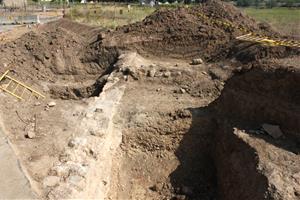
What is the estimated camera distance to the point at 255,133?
9.16m

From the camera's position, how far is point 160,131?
34.4 ft

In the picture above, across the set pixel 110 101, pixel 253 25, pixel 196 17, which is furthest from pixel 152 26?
pixel 110 101

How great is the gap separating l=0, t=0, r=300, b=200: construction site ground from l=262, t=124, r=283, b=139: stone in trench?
0.03 metres

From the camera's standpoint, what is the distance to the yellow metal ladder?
1359cm

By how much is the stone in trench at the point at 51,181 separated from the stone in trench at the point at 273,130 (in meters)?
4.95

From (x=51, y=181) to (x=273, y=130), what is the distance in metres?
5.19

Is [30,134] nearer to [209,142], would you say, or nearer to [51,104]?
[51,104]

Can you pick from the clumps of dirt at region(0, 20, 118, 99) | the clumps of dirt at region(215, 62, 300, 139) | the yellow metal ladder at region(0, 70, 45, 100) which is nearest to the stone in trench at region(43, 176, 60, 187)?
the clumps of dirt at region(215, 62, 300, 139)

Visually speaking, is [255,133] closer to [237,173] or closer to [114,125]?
[237,173]

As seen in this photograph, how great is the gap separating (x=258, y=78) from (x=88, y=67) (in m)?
9.43

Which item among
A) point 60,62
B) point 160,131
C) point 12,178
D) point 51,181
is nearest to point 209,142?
point 160,131

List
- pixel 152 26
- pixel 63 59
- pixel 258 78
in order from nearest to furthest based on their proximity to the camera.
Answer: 1. pixel 258 78
2. pixel 63 59
3. pixel 152 26

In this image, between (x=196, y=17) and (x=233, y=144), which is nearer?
(x=233, y=144)

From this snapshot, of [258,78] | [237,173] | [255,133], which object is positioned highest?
[258,78]
